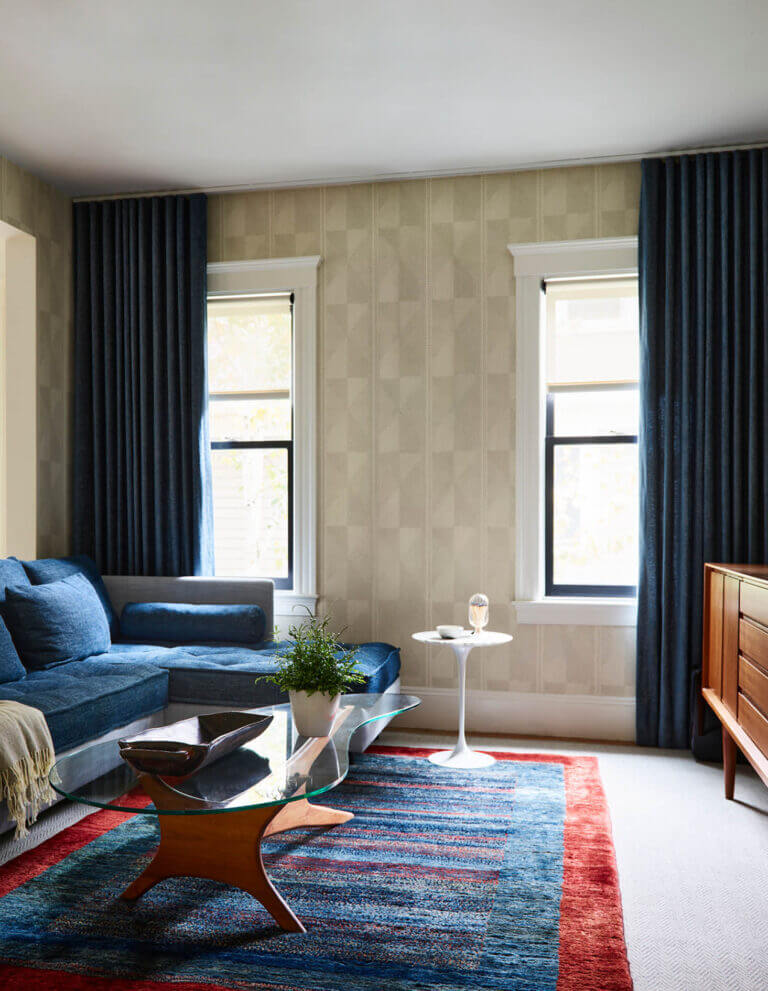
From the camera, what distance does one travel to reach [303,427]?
4.56 meters

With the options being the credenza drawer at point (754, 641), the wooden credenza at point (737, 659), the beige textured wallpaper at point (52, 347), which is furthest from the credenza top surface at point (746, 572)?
the beige textured wallpaper at point (52, 347)

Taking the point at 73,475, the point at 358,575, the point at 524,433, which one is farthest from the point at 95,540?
the point at 524,433

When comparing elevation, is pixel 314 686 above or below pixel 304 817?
above

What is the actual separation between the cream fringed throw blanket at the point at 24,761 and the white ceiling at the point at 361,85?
2439mm

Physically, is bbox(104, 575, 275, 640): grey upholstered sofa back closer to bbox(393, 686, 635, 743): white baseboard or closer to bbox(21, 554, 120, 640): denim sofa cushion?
bbox(21, 554, 120, 640): denim sofa cushion

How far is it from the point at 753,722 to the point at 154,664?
2.45 meters

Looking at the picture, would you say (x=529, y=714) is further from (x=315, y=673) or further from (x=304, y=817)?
(x=315, y=673)

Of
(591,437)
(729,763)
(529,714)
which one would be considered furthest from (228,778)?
(591,437)

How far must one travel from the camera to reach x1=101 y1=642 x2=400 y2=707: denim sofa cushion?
3592mm

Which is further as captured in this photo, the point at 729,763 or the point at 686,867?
the point at 729,763

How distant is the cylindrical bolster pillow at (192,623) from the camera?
421 cm

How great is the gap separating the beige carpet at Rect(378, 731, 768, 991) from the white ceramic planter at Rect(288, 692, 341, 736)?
1.02 m

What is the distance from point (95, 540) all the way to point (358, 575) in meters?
1.51

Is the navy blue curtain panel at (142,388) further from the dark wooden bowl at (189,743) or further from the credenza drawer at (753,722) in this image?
the credenza drawer at (753,722)
